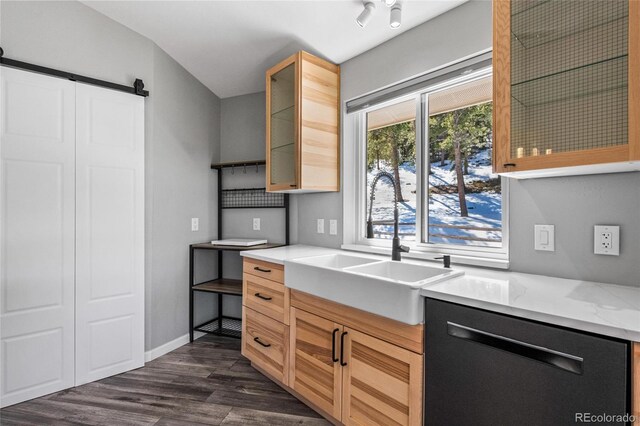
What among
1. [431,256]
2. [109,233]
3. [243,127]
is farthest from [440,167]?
[109,233]

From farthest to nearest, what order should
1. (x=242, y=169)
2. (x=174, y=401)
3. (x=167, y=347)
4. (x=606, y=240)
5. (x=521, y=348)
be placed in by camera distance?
(x=242, y=169) → (x=167, y=347) → (x=174, y=401) → (x=606, y=240) → (x=521, y=348)

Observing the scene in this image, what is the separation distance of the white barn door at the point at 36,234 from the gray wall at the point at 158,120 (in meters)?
0.26

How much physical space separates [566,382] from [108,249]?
8.71 ft

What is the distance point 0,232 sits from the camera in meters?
1.94

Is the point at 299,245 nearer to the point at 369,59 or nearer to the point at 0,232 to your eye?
the point at 369,59

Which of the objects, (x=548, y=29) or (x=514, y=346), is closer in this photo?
(x=514, y=346)

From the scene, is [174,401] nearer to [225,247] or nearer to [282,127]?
[225,247]

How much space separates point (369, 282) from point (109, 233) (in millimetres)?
1966

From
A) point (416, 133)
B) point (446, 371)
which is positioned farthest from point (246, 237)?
point (446, 371)

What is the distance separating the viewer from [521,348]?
104 cm

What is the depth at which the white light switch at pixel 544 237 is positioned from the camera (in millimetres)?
1508

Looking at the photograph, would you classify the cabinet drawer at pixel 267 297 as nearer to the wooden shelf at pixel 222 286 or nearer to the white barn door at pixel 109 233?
the wooden shelf at pixel 222 286

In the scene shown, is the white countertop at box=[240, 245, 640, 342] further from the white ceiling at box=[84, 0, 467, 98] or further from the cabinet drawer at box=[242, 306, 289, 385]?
the white ceiling at box=[84, 0, 467, 98]

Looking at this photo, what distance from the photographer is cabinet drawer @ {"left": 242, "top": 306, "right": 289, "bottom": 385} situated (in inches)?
80.7
